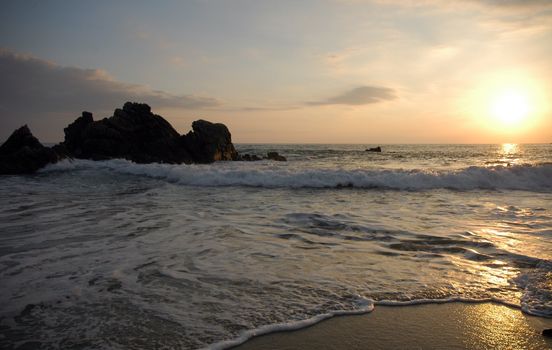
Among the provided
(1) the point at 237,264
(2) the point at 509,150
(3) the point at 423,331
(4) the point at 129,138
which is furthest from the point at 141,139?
(2) the point at 509,150

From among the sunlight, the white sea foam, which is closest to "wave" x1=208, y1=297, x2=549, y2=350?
the white sea foam

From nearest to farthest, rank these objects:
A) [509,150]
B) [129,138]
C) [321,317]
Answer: [321,317] < [129,138] < [509,150]

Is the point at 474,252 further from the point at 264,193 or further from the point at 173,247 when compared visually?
the point at 264,193

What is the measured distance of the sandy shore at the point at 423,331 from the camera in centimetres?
308

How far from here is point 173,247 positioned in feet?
20.2

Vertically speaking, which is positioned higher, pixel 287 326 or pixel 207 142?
pixel 207 142

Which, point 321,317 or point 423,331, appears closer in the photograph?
point 423,331

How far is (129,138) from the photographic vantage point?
33594 mm

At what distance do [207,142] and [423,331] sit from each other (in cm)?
3310

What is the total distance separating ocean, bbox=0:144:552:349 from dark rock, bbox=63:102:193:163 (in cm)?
2131

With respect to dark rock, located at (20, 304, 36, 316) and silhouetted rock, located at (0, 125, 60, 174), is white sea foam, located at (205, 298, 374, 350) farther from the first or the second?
silhouetted rock, located at (0, 125, 60, 174)

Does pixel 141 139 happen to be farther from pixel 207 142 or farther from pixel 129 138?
pixel 207 142

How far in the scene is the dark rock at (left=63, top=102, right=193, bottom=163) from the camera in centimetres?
3206

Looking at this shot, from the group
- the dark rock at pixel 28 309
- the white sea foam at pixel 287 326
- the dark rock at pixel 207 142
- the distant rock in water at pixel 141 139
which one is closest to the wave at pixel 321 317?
the white sea foam at pixel 287 326
